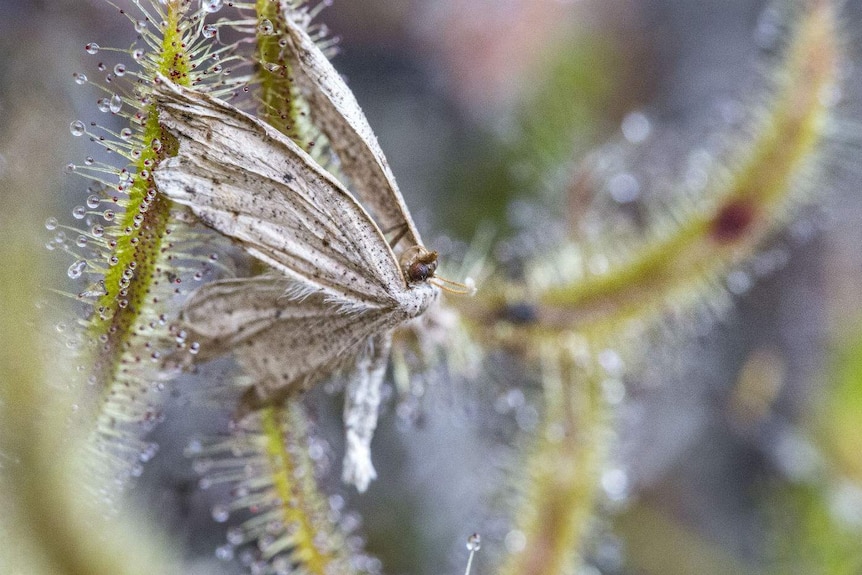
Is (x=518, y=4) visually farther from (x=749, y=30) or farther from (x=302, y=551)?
(x=302, y=551)

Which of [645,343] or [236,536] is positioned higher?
[645,343]

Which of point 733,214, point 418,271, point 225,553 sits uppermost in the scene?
point 733,214

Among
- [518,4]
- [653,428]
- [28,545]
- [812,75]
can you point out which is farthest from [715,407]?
[28,545]

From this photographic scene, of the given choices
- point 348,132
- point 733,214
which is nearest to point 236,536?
point 348,132

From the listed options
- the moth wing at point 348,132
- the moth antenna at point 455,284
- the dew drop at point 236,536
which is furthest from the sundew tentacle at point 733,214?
the dew drop at point 236,536

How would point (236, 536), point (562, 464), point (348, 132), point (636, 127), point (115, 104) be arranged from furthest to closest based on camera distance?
point (636, 127)
point (562, 464)
point (236, 536)
point (348, 132)
point (115, 104)

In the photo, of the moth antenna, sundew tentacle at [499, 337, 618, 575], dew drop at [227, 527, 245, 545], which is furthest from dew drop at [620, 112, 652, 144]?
dew drop at [227, 527, 245, 545]

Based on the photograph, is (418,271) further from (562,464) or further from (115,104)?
(562,464)

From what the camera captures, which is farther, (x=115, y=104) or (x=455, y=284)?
(x=455, y=284)
